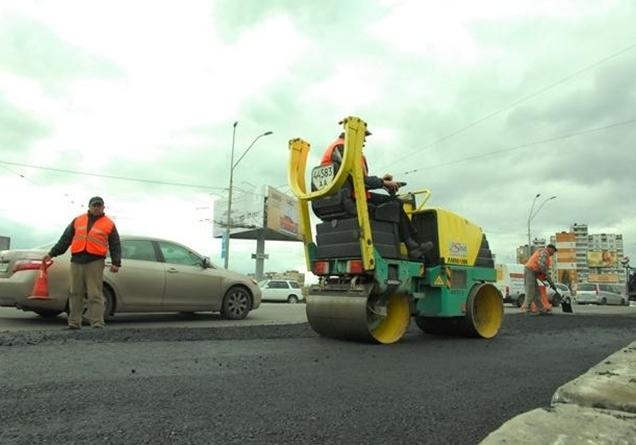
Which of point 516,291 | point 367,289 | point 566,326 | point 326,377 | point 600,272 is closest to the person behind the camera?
point 326,377

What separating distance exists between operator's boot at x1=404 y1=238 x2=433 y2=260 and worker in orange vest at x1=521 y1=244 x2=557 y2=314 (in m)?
7.02

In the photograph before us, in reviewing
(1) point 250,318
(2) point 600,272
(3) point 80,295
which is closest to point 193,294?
(1) point 250,318

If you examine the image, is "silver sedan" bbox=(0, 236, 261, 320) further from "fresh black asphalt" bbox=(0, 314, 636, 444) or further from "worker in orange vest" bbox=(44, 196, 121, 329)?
"fresh black asphalt" bbox=(0, 314, 636, 444)

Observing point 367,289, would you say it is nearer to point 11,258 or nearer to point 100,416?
point 100,416

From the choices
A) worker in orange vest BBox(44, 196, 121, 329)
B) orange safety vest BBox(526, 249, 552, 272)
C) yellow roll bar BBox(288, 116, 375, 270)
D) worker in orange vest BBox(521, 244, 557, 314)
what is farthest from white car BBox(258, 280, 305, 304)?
yellow roll bar BBox(288, 116, 375, 270)

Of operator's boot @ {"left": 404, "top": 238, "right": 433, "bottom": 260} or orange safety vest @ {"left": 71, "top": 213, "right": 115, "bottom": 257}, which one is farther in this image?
orange safety vest @ {"left": 71, "top": 213, "right": 115, "bottom": 257}

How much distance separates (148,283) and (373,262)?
475 centimetres

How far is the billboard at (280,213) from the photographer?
56797mm

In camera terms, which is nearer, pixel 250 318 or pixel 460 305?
pixel 460 305

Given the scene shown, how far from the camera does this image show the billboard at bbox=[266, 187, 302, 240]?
186 feet

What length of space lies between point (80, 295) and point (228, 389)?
445cm

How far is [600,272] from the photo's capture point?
103500 millimetres

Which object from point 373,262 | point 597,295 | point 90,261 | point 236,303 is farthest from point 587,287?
point 90,261

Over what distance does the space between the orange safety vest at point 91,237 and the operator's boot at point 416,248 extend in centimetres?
413
